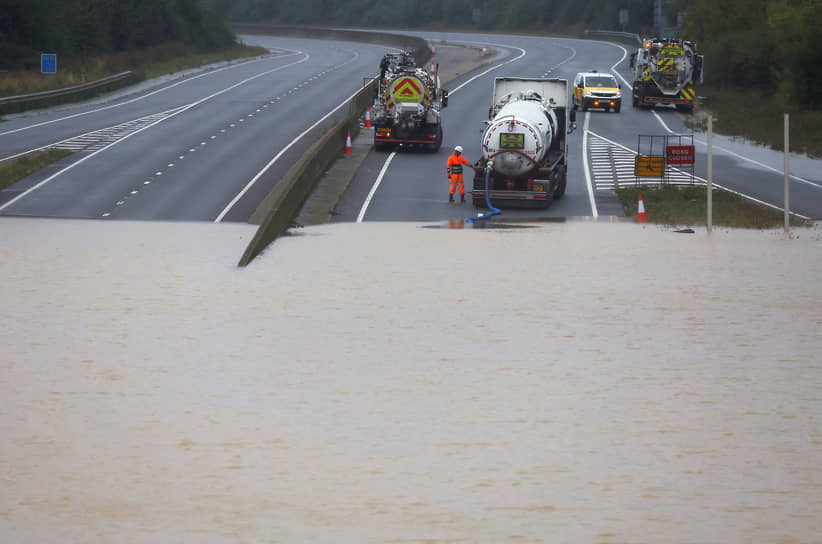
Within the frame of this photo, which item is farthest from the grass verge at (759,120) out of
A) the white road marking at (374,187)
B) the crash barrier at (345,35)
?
the crash barrier at (345,35)

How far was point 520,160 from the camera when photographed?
38750mm

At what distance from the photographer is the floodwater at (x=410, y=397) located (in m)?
13.6

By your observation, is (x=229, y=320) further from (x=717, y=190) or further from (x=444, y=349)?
(x=717, y=190)

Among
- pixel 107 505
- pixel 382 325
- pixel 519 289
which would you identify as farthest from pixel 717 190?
pixel 107 505

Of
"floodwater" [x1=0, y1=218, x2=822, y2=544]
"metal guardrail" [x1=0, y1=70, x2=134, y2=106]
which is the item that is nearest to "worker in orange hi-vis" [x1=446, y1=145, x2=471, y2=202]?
"floodwater" [x1=0, y1=218, x2=822, y2=544]

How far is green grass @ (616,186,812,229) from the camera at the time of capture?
37062mm

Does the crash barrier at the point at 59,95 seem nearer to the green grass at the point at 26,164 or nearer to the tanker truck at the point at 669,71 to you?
the green grass at the point at 26,164

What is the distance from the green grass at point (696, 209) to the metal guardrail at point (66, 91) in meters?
35.4

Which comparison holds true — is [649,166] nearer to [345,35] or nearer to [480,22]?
[345,35]

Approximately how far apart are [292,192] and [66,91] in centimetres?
3562

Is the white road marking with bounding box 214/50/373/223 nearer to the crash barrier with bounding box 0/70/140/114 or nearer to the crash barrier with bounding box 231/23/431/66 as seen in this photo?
the crash barrier with bounding box 0/70/140/114

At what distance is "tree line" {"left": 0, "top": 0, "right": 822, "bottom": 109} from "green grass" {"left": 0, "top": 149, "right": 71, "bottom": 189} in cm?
3845

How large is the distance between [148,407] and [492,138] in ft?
75.3

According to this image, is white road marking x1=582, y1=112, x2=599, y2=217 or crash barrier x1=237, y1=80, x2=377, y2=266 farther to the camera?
white road marking x1=582, y1=112, x2=599, y2=217
